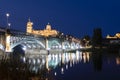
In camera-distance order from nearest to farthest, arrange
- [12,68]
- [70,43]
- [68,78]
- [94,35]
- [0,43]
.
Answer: [12,68] < [68,78] < [0,43] < [70,43] < [94,35]

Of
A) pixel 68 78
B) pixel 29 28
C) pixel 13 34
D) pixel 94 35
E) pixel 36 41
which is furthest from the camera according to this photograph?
pixel 94 35

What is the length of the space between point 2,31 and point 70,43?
68.3 metres

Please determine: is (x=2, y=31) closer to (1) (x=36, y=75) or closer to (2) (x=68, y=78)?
(2) (x=68, y=78)

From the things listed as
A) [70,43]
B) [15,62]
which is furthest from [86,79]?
[70,43]

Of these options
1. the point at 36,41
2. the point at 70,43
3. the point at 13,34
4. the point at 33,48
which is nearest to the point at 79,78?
the point at 13,34

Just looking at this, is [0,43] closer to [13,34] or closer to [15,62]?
[13,34]

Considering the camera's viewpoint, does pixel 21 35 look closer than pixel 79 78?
No

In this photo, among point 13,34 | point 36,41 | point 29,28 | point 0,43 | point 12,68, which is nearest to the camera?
A: point 12,68

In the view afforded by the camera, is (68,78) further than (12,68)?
Yes

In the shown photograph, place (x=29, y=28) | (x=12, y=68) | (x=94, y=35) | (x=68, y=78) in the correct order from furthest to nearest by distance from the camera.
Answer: (x=94, y=35), (x=29, y=28), (x=68, y=78), (x=12, y=68)

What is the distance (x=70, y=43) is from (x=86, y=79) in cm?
10034

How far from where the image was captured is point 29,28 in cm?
17138

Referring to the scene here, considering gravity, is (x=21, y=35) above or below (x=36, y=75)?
above

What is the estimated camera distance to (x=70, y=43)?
147 m
